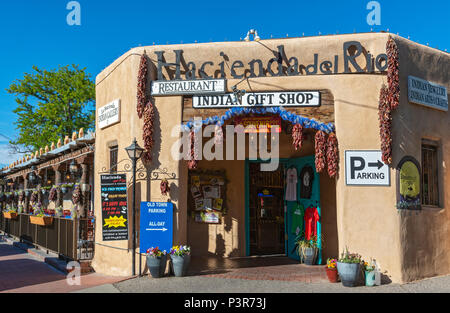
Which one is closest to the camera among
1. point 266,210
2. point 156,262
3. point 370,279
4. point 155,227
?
point 370,279

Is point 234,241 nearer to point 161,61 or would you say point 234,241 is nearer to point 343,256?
point 343,256

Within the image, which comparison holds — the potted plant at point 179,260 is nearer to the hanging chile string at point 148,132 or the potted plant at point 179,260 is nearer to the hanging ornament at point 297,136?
the hanging chile string at point 148,132

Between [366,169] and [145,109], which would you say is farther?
[145,109]

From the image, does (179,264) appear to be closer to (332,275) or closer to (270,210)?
(332,275)

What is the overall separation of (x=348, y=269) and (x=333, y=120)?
3258mm

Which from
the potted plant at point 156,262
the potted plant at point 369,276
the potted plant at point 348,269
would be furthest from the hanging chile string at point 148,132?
the potted plant at point 369,276

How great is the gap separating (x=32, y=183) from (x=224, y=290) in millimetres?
15906

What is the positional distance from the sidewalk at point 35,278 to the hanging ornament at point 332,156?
530 cm

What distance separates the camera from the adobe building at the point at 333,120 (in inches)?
340

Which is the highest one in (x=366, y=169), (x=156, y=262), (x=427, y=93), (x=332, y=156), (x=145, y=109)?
(x=427, y=93)

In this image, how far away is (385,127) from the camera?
858 centimetres

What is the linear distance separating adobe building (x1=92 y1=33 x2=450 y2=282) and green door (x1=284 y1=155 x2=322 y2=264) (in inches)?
4.7

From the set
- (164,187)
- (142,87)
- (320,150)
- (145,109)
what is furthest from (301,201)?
(142,87)
